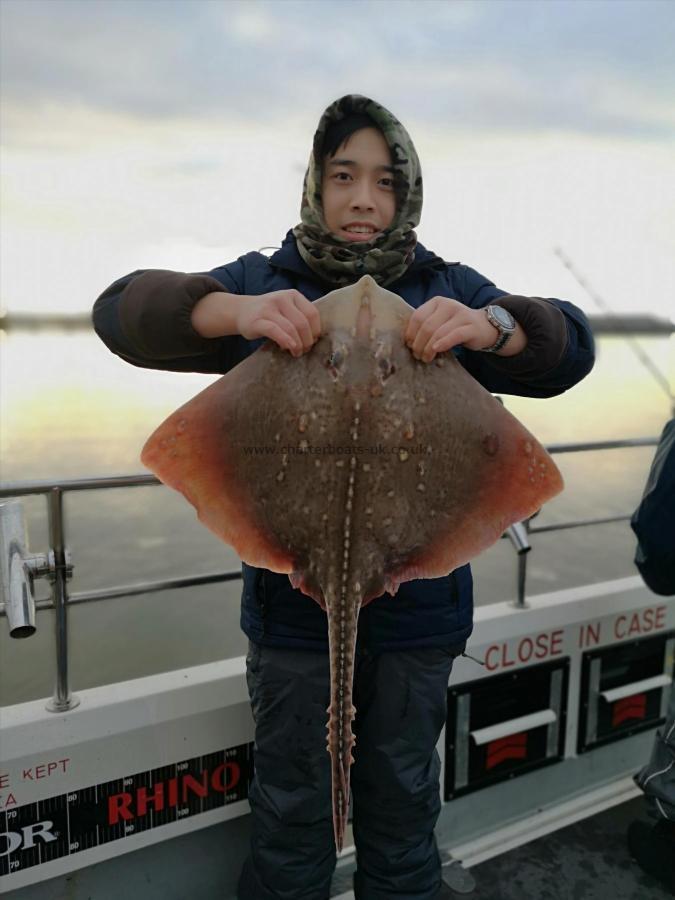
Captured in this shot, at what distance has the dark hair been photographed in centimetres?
165

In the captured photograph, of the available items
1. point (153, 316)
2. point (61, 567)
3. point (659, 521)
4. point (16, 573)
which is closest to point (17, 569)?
point (16, 573)

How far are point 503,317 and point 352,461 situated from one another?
1.54 ft

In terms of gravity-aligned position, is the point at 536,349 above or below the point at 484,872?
above

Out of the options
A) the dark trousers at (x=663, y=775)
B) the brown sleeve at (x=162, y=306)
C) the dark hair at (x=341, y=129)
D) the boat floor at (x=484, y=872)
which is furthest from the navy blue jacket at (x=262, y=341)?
the dark trousers at (x=663, y=775)

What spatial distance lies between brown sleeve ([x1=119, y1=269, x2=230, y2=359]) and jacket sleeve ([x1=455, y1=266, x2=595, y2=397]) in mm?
662

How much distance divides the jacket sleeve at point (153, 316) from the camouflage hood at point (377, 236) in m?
0.25

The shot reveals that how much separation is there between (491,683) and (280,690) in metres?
1.25

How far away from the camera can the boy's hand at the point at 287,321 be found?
→ 1.29 meters

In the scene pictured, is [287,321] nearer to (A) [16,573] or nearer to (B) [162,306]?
(B) [162,306]

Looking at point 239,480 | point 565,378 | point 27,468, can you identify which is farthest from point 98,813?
point 27,468

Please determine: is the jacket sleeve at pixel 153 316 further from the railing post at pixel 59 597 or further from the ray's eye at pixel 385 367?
the railing post at pixel 59 597

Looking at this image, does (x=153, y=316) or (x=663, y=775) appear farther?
(x=663, y=775)

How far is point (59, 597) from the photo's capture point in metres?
1.90

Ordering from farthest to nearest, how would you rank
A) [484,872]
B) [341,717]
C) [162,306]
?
1. [484,872]
2. [162,306]
3. [341,717]
